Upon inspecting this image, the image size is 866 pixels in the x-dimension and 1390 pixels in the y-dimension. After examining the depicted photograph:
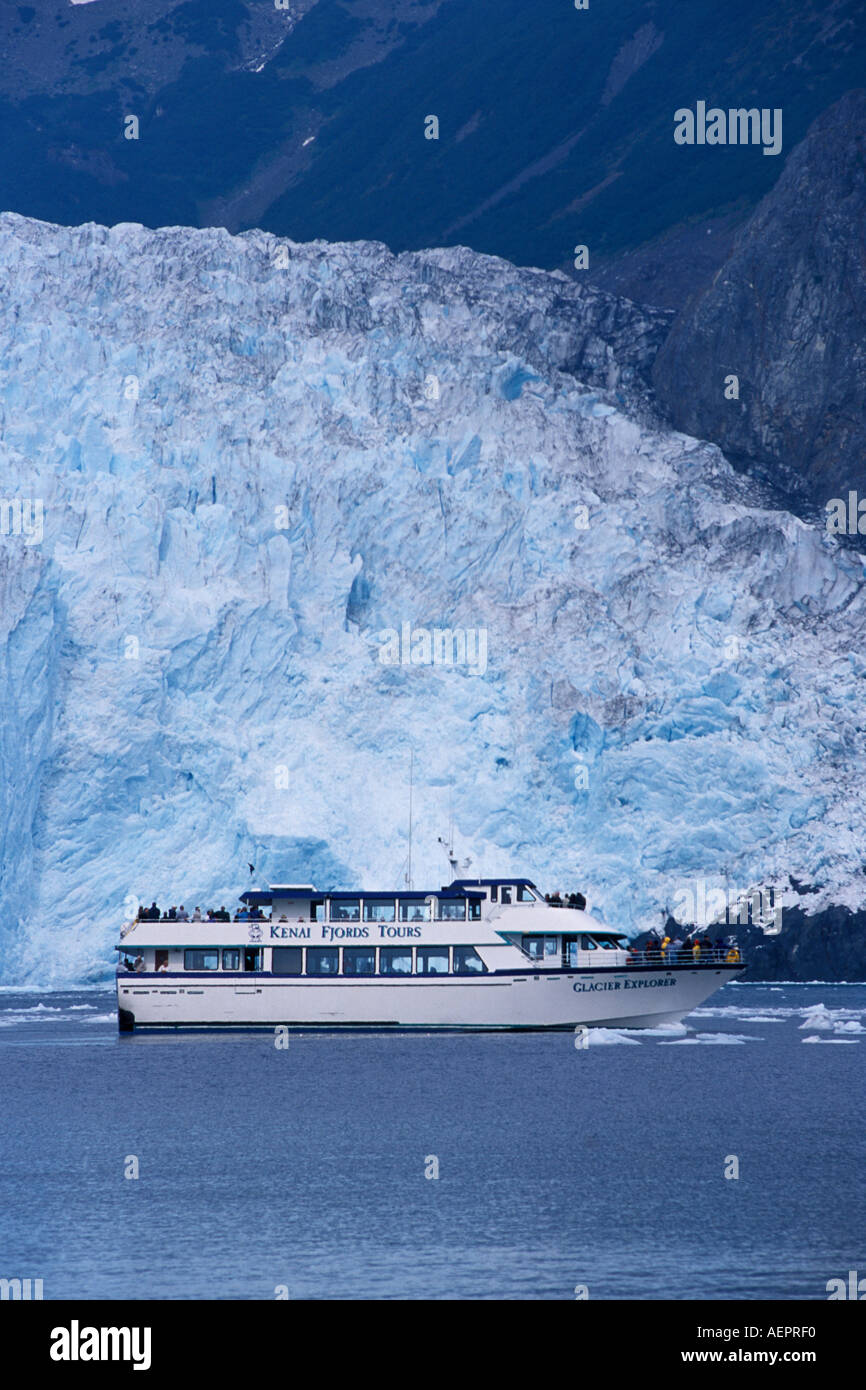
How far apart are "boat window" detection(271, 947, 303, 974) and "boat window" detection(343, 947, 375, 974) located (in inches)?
46.4

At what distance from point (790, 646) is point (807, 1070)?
27.8 meters


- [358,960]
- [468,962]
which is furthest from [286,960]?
[468,962]

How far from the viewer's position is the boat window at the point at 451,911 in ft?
141

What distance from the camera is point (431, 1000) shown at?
4309 centimetres

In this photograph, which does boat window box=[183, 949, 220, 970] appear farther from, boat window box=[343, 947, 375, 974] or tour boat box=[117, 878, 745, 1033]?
boat window box=[343, 947, 375, 974]

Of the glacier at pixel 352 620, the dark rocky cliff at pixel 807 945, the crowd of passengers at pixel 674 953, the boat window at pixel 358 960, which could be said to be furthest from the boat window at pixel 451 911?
the dark rocky cliff at pixel 807 945

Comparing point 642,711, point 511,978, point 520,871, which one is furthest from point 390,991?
point 642,711

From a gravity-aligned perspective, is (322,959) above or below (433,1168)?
above

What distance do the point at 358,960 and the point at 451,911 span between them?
2.78 metres

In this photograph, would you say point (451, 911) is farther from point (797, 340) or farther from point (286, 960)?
point (797, 340)

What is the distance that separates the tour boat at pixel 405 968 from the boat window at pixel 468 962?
Result: 1.3 inches

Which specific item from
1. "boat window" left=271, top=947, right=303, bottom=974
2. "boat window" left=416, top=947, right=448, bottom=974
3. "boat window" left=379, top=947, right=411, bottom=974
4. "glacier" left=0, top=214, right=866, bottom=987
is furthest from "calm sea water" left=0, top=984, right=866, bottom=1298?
"glacier" left=0, top=214, right=866, bottom=987

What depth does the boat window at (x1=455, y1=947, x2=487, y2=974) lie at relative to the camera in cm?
4291

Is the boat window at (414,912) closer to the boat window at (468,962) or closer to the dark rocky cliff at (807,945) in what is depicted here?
the boat window at (468,962)
